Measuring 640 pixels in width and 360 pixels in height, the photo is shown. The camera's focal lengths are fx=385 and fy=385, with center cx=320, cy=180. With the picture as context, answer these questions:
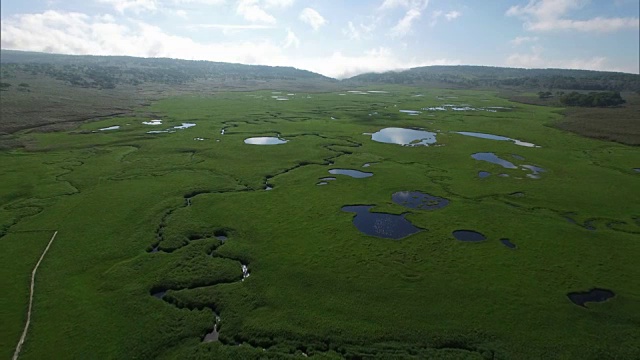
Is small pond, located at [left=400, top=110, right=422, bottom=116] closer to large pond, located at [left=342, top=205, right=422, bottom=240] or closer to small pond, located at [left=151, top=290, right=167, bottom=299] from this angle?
large pond, located at [left=342, top=205, right=422, bottom=240]

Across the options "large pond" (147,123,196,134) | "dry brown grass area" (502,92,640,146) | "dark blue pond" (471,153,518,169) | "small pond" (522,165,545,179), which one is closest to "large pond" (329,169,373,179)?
"dark blue pond" (471,153,518,169)

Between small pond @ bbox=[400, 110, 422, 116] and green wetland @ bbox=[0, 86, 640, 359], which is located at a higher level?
small pond @ bbox=[400, 110, 422, 116]

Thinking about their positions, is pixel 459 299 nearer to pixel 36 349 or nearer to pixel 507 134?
pixel 36 349

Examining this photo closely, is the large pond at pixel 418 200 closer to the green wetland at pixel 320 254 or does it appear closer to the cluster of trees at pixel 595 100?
the green wetland at pixel 320 254

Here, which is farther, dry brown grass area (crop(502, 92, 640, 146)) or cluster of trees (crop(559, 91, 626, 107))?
cluster of trees (crop(559, 91, 626, 107))

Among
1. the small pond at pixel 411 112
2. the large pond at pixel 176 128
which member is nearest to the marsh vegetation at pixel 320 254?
the large pond at pixel 176 128

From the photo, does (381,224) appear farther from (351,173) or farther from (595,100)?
(595,100)
